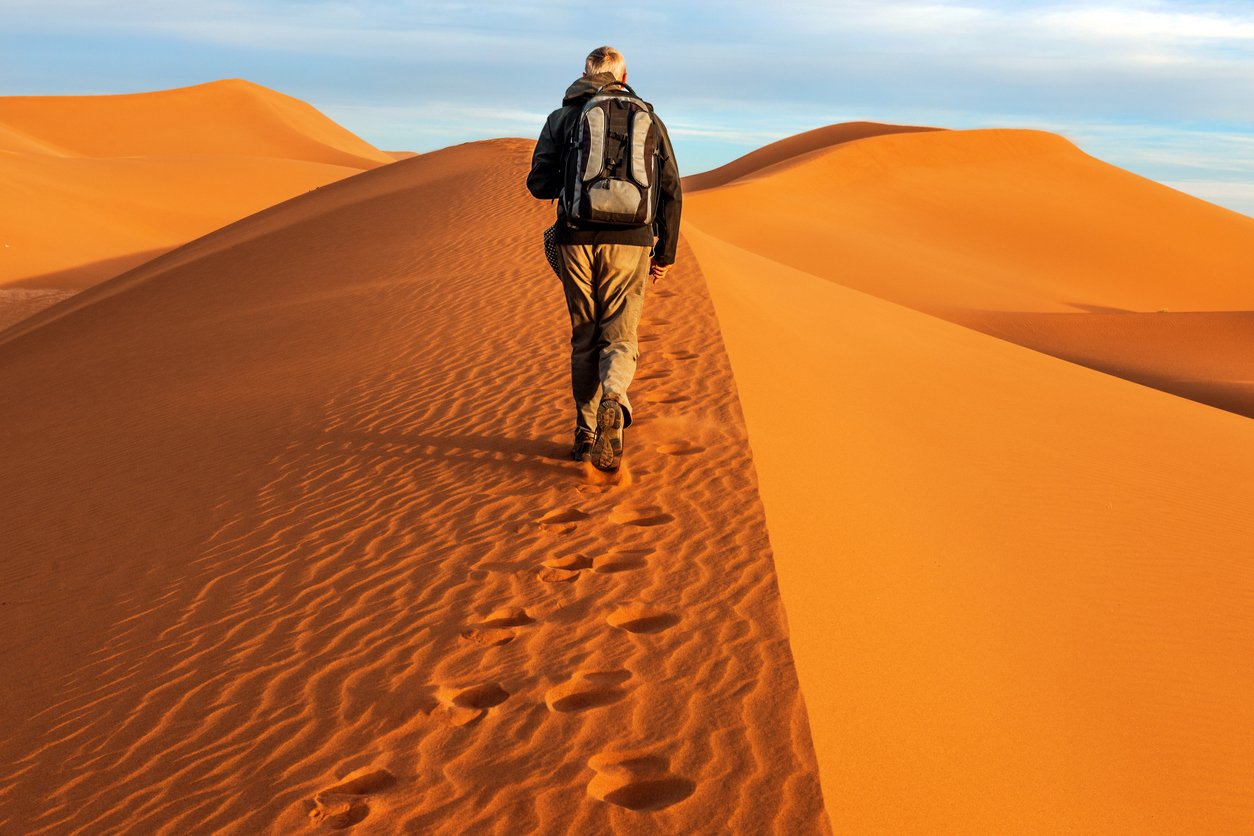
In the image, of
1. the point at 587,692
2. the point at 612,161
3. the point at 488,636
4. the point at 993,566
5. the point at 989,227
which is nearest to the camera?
the point at 587,692

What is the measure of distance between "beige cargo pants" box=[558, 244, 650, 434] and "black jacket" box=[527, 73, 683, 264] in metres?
0.06

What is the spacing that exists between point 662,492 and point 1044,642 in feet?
6.68

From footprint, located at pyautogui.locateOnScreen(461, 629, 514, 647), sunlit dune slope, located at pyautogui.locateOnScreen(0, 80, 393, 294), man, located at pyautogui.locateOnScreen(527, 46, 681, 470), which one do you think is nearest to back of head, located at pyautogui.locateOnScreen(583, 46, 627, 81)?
man, located at pyautogui.locateOnScreen(527, 46, 681, 470)

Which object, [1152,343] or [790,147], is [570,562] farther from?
[790,147]

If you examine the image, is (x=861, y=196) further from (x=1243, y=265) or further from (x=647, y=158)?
(x=647, y=158)

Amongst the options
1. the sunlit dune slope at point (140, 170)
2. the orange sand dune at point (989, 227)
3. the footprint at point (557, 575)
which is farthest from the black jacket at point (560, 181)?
the sunlit dune slope at point (140, 170)

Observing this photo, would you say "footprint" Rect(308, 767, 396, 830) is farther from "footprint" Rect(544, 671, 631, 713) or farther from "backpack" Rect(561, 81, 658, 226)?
"backpack" Rect(561, 81, 658, 226)

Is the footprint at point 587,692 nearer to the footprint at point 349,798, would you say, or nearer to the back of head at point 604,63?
the footprint at point 349,798

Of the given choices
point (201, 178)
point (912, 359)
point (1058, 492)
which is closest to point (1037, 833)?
point (1058, 492)

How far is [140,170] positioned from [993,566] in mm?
47306

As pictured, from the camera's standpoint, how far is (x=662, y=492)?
581cm

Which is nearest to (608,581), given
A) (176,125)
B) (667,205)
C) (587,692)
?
(587,692)

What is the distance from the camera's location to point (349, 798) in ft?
11.5

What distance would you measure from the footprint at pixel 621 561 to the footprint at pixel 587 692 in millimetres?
901
